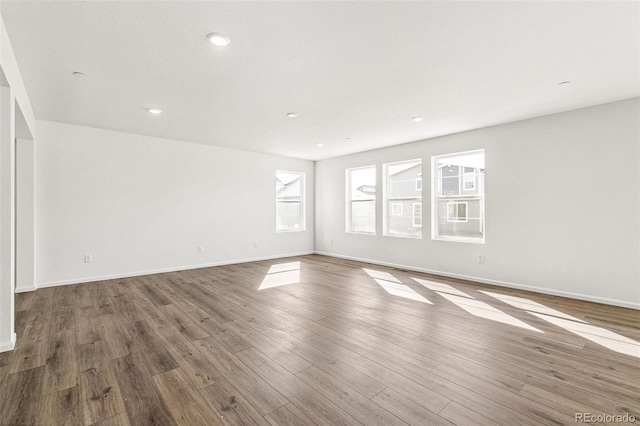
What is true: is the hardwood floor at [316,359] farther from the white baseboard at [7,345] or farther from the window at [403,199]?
the window at [403,199]

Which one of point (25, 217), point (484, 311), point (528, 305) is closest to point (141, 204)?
point (25, 217)

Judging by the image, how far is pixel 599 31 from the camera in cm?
221

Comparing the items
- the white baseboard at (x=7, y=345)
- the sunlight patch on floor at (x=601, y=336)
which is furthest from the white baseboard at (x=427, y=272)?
the white baseboard at (x=7, y=345)

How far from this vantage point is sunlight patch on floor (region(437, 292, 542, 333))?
3020 millimetres

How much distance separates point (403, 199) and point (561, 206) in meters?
2.55

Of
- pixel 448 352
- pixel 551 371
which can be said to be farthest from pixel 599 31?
pixel 448 352

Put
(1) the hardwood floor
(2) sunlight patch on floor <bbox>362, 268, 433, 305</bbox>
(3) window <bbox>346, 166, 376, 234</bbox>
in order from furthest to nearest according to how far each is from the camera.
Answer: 1. (3) window <bbox>346, 166, 376, 234</bbox>
2. (2) sunlight patch on floor <bbox>362, 268, 433, 305</bbox>
3. (1) the hardwood floor

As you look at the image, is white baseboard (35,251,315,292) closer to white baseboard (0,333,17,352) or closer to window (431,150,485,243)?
white baseboard (0,333,17,352)

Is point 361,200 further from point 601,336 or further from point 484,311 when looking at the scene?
point 601,336

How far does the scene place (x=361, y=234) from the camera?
675 centimetres

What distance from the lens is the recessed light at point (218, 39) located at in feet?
7.39

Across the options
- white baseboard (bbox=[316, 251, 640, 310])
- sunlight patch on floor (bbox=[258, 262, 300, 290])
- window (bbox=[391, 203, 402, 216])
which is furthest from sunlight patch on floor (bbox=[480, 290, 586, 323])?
sunlight patch on floor (bbox=[258, 262, 300, 290])

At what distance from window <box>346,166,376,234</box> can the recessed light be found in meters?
4.63

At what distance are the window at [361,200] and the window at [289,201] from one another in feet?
4.40
